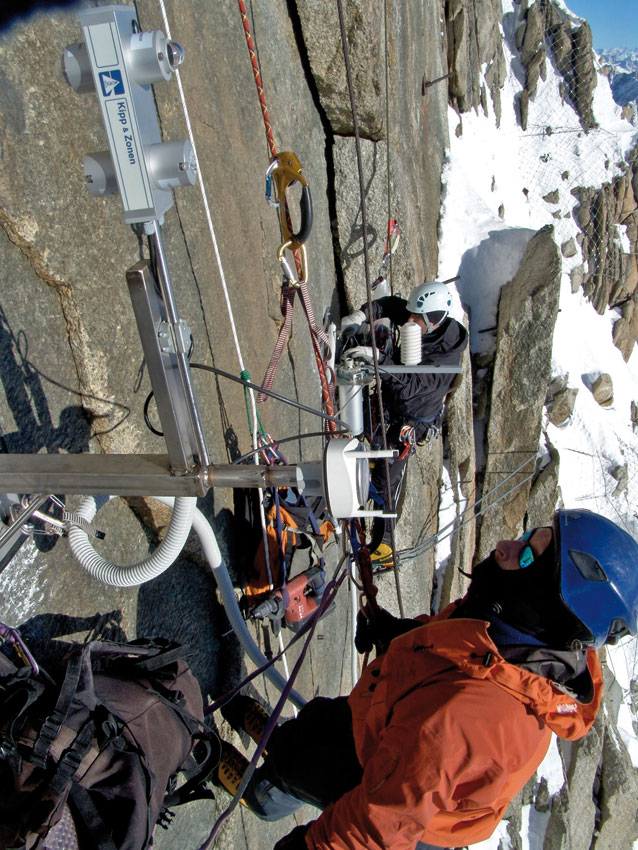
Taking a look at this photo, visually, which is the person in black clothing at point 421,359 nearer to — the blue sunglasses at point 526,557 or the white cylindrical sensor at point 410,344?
the white cylindrical sensor at point 410,344

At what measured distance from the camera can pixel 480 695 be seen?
1972 mm

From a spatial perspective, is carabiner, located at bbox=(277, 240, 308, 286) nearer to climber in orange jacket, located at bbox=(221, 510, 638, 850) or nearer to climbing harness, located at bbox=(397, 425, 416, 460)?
climber in orange jacket, located at bbox=(221, 510, 638, 850)

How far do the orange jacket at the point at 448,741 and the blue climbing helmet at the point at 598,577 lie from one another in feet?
0.80

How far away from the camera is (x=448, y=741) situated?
1866 mm

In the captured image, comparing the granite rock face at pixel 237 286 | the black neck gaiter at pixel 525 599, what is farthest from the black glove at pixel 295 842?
the black neck gaiter at pixel 525 599

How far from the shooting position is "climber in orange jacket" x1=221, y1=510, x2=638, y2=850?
1874 mm

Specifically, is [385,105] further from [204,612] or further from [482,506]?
[482,506]

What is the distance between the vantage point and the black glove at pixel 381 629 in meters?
2.90

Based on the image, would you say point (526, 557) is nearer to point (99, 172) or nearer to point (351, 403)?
point (99, 172)

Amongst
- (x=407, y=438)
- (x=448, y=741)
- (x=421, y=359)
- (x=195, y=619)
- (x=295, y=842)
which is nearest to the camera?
(x=448, y=741)

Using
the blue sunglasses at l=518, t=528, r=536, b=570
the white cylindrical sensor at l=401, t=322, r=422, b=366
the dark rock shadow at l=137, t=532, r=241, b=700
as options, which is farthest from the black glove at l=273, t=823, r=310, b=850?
the white cylindrical sensor at l=401, t=322, r=422, b=366

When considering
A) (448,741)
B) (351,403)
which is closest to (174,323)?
(448,741)

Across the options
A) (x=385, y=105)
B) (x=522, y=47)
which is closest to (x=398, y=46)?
(x=385, y=105)

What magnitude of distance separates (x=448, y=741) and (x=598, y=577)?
2.89 feet
